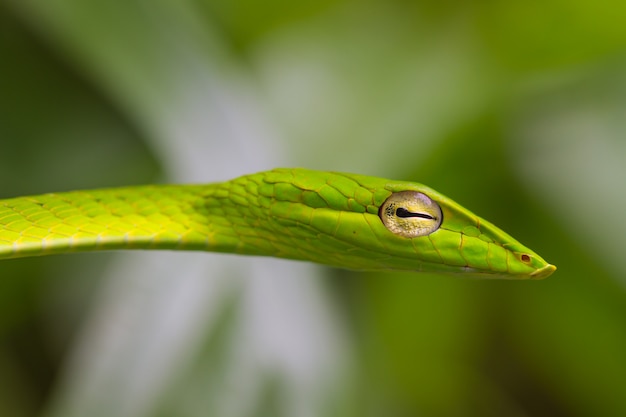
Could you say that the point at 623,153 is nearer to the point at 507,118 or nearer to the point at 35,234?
the point at 507,118

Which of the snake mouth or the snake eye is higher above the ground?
the snake eye

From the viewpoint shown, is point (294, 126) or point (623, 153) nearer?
point (623, 153)

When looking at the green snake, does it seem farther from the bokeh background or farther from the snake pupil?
the bokeh background

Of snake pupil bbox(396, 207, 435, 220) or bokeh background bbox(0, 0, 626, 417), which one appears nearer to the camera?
snake pupil bbox(396, 207, 435, 220)

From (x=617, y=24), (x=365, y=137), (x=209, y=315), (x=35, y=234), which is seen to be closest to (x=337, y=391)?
(x=209, y=315)

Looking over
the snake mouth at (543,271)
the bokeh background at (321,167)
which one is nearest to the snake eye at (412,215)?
the snake mouth at (543,271)

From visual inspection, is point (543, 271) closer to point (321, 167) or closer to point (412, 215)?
point (412, 215)

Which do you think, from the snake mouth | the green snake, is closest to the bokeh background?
the green snake
